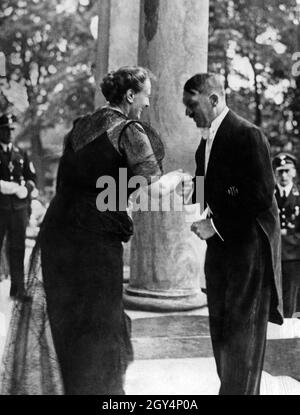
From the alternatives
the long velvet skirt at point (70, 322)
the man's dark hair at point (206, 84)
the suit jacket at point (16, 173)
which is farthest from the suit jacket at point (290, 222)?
the suit jacket at point (16, 173)

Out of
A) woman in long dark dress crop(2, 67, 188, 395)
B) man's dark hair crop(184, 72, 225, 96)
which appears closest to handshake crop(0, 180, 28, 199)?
woman in long dark dress crop(2, 67, 188, 395)

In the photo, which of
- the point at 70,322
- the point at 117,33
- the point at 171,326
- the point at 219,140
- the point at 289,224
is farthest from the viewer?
the point at 117,33

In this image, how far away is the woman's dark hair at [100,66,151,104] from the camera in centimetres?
294

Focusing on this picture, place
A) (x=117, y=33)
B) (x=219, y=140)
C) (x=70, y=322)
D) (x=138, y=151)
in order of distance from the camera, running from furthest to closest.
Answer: (x=117, y=33)
(x=219, y=140)
(x=70, y=322)
(x=138, y=151)

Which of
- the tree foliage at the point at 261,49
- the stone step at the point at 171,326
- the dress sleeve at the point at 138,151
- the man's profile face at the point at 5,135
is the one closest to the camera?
the dress sleeve at the point at 138,151

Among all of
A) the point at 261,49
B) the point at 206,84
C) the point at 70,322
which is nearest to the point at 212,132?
the point at 206,84

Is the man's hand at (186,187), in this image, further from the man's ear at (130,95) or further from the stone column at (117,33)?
the stone column at (117,33)

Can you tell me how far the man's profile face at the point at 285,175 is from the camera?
135 inches

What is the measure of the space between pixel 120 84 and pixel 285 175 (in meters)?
1.23

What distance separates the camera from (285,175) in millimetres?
3455

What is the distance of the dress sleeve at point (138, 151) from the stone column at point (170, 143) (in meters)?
0.39

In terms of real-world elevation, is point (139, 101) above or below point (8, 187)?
above

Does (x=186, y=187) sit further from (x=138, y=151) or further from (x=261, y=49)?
(x=261, y=49)

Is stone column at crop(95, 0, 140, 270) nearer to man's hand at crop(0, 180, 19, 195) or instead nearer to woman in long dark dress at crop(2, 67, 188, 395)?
woman in long dark dress at crop(2, 67, 188, 395)
